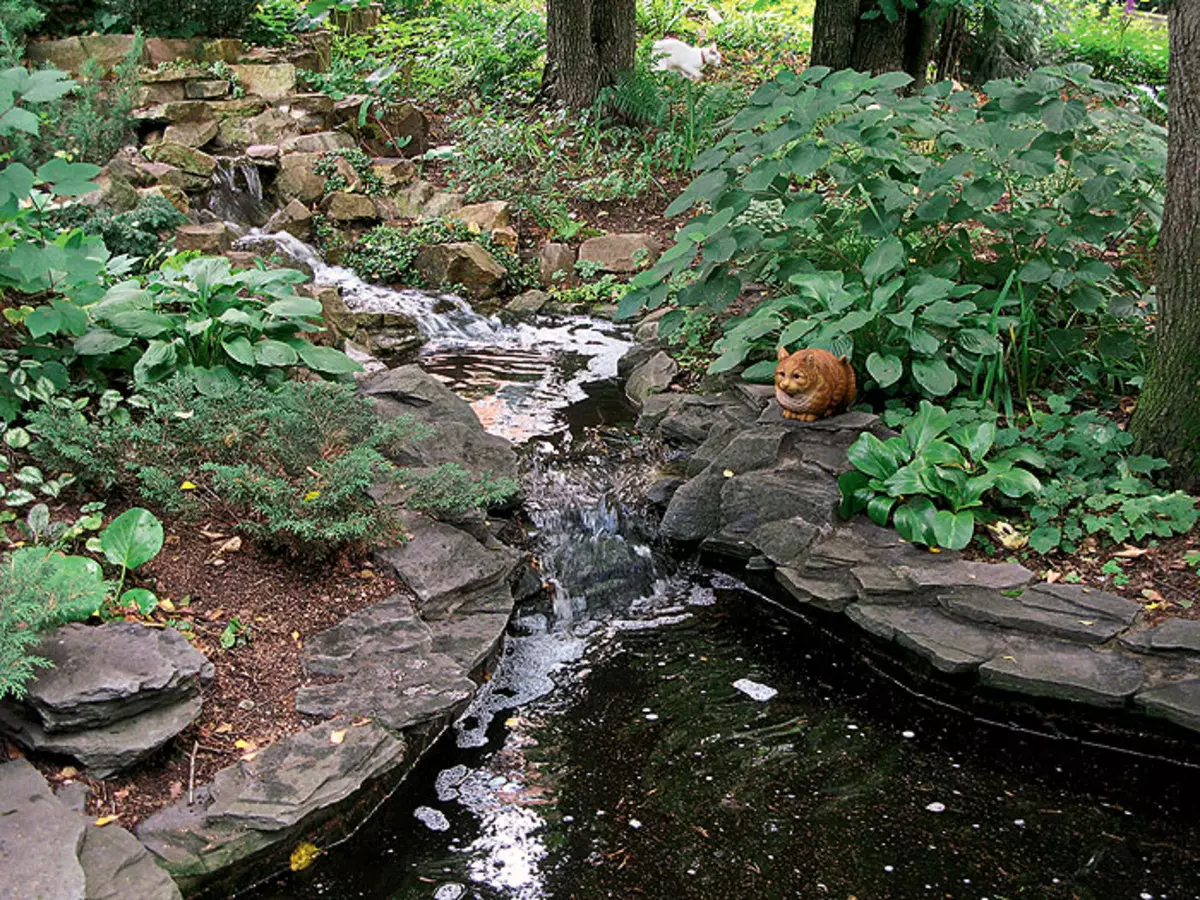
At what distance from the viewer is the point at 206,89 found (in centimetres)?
989

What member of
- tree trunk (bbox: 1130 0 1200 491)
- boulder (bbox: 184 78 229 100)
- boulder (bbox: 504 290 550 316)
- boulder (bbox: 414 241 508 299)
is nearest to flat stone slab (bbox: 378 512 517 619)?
tree trunk (bbox: 1130 0 1200 491)

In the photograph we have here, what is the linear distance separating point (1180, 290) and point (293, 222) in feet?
21.8

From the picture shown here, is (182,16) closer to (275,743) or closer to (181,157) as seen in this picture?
(181,157)

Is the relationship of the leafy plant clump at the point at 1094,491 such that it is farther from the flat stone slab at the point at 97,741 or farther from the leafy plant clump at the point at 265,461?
the flat stone slab at the point at 97,741

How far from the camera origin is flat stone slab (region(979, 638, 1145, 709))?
3.79 m

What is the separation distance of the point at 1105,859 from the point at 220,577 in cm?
320

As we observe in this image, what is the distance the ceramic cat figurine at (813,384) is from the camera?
4.94 meters

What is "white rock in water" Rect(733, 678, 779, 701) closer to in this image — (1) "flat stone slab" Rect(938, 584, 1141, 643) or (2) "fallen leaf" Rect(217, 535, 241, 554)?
(1) "flat stone slab" Rect(938, 584, 1141, 643)

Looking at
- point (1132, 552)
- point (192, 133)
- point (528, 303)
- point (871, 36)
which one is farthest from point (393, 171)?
point (1132, 552)

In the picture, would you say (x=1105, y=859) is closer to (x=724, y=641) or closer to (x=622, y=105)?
(x=724, y=641)

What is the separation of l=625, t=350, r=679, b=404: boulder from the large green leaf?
3235mm

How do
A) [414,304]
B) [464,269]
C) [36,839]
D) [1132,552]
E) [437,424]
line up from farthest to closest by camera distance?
1. [464,269]
2. [414,304]
3. [437,424]
4. [1132,552]
5. [36,839]

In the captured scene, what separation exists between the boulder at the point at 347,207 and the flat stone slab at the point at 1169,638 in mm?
6985

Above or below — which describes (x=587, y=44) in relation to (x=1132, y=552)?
above
